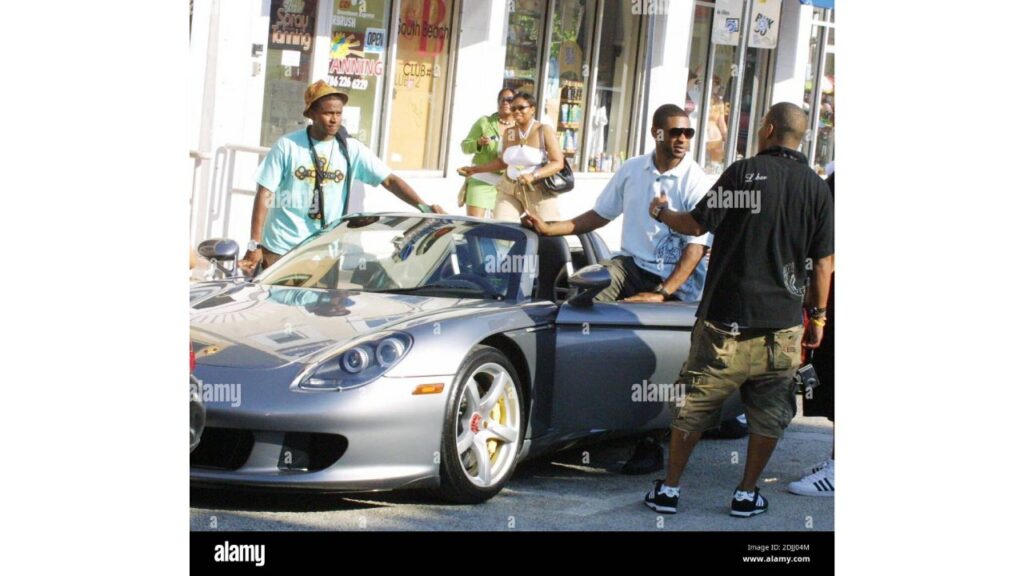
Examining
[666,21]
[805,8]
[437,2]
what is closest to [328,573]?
[805,8]

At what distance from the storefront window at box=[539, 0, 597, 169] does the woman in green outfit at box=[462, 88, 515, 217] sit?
0.77 meters

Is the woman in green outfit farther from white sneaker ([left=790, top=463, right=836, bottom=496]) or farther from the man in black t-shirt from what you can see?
the man in black t-shirt

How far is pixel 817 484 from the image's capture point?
6.85m

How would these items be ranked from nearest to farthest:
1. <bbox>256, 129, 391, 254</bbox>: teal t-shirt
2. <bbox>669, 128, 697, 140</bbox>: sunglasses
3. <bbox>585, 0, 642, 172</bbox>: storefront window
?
1. <bbox>669, 128, 697, 140</bbox>: sunglasses
2. <bbox>256, 129, 391, 254</bbox>: teal t-shirt
3. <bbox>585, 0, 642, 172</bbox>: storefront window

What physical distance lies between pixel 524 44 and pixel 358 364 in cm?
720

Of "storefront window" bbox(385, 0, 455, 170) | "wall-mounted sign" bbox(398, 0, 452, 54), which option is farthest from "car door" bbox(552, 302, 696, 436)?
"wall-mounted sign" bbox(398, 0, 452, 54)

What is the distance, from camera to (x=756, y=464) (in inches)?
252

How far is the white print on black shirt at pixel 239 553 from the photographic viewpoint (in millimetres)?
5504

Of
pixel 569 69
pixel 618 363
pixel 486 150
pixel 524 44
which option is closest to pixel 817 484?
pixel 618 363

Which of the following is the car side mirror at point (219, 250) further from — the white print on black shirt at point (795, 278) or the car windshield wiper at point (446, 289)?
the white print on black shirt at point (795, 278)

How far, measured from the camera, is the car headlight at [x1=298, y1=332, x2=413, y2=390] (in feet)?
18.8
